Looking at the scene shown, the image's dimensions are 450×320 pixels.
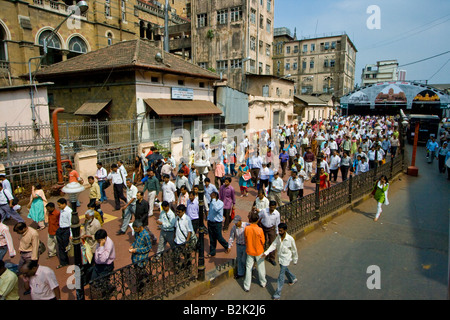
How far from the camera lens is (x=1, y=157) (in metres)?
11.0

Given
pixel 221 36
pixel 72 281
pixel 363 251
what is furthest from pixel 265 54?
pixel 72 281

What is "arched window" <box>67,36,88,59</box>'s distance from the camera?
29.7 metres

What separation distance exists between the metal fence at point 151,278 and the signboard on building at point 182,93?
579 inches

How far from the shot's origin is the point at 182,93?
19656mm

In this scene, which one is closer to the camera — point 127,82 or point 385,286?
point 385,286

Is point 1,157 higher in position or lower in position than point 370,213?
higher

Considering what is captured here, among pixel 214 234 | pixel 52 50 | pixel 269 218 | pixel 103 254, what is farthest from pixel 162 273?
pixel 52 50

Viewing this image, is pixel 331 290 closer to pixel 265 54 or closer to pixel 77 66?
pixel 77 66

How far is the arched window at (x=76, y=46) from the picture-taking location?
29672mm

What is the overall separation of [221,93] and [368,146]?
38.9ft

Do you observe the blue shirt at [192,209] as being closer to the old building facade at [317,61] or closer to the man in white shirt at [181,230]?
the man in white shirt at [181,230]

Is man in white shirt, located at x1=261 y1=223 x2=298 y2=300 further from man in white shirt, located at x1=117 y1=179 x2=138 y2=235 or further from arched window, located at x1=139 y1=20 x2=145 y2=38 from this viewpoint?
arched window, located at x1=139 y1=20 x2=145 y2=38

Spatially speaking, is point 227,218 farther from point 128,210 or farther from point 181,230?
point 128,210

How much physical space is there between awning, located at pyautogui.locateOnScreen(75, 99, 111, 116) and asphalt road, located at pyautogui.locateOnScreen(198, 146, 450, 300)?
45.0 ft
